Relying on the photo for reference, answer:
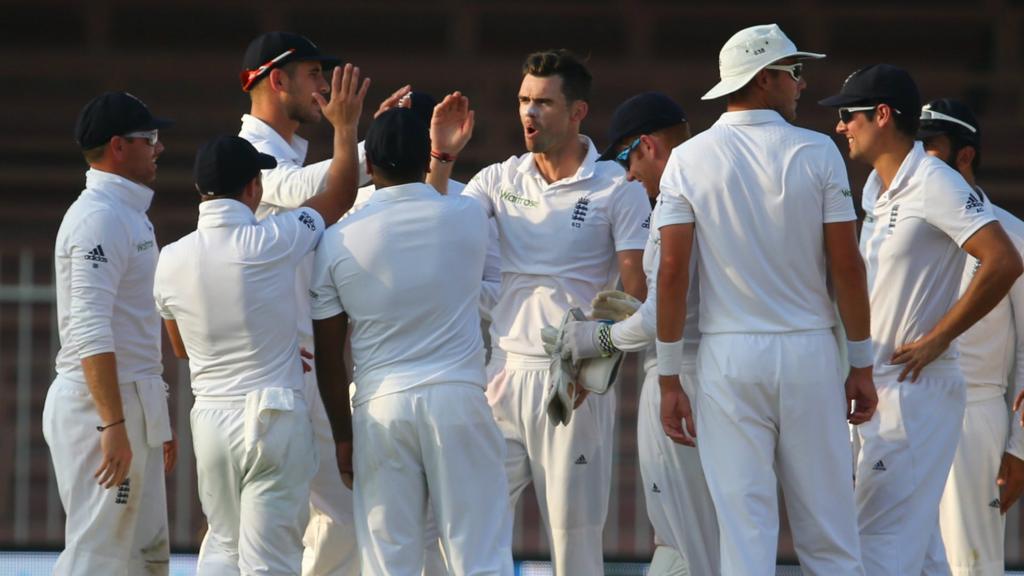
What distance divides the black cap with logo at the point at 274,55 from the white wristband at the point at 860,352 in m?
1.67

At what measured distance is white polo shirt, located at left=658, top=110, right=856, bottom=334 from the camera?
3.76 metres

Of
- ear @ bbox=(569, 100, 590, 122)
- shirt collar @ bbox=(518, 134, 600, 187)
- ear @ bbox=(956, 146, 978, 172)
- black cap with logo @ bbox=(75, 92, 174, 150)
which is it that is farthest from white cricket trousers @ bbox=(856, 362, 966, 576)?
black cap with logo @ bbox=(75, 92, 174, 150)

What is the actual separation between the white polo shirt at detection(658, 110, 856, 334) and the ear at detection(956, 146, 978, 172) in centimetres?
92

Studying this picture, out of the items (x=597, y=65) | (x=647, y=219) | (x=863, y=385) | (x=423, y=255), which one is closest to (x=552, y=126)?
(x=647, y=219)

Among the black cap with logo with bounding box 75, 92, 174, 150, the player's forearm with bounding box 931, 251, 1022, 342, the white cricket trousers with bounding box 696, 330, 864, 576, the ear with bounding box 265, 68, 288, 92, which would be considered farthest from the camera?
the ear with bounding box 265, 68, 288, 92

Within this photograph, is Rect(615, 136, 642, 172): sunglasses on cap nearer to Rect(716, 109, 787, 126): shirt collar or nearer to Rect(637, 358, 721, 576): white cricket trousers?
Rect(716, 109, 787, 126): shirt collar

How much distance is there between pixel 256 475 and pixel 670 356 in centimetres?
101

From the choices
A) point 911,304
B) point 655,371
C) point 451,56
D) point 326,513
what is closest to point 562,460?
point 655,371

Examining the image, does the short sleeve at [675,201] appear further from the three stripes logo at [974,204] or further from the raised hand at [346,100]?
the raised hand at [346,100]

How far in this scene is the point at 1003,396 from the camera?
4.62m

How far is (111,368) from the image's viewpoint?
4.15 meters

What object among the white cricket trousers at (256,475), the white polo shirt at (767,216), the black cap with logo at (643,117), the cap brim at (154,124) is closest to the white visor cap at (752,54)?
the white polo shirt at (767,216)

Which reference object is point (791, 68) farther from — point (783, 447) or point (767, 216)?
point (783, 447)

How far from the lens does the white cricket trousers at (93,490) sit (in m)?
4.23
